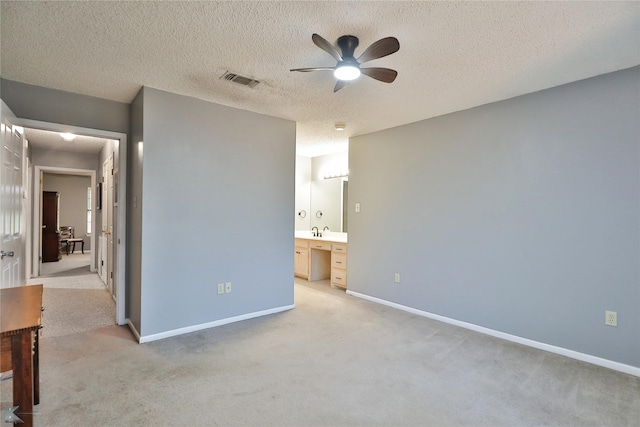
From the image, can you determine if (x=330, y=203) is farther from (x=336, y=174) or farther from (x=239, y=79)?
(x=239, y=79)

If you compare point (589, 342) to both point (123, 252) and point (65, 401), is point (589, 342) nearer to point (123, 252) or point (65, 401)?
point (65, 401)

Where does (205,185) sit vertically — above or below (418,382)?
above

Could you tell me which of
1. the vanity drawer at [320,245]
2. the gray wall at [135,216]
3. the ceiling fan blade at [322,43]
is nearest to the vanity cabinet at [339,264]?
the vanity drawer at [320,245]

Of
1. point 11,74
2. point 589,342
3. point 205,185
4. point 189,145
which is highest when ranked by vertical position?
point 11,74

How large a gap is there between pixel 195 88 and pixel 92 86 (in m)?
0.96

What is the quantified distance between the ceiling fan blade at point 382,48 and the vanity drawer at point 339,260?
341 centimetres

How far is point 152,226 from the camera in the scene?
10.0 ft

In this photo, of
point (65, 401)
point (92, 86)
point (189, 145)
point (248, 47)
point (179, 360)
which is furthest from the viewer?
point (189, 145)

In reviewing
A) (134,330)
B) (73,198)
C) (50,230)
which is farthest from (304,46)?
(73,198)

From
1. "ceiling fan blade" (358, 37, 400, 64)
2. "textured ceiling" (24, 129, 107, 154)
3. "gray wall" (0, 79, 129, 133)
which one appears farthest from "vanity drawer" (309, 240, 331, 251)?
"textured ceiling" (24, 129, 107, 154)

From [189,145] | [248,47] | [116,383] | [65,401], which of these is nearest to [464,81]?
[248,47]

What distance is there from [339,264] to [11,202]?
3.91 m

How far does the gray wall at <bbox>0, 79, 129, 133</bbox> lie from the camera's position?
9.49ft

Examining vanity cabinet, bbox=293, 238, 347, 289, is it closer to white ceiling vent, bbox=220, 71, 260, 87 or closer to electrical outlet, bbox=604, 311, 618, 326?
white ceiling vent, bbox=220, 71, 260, 87
